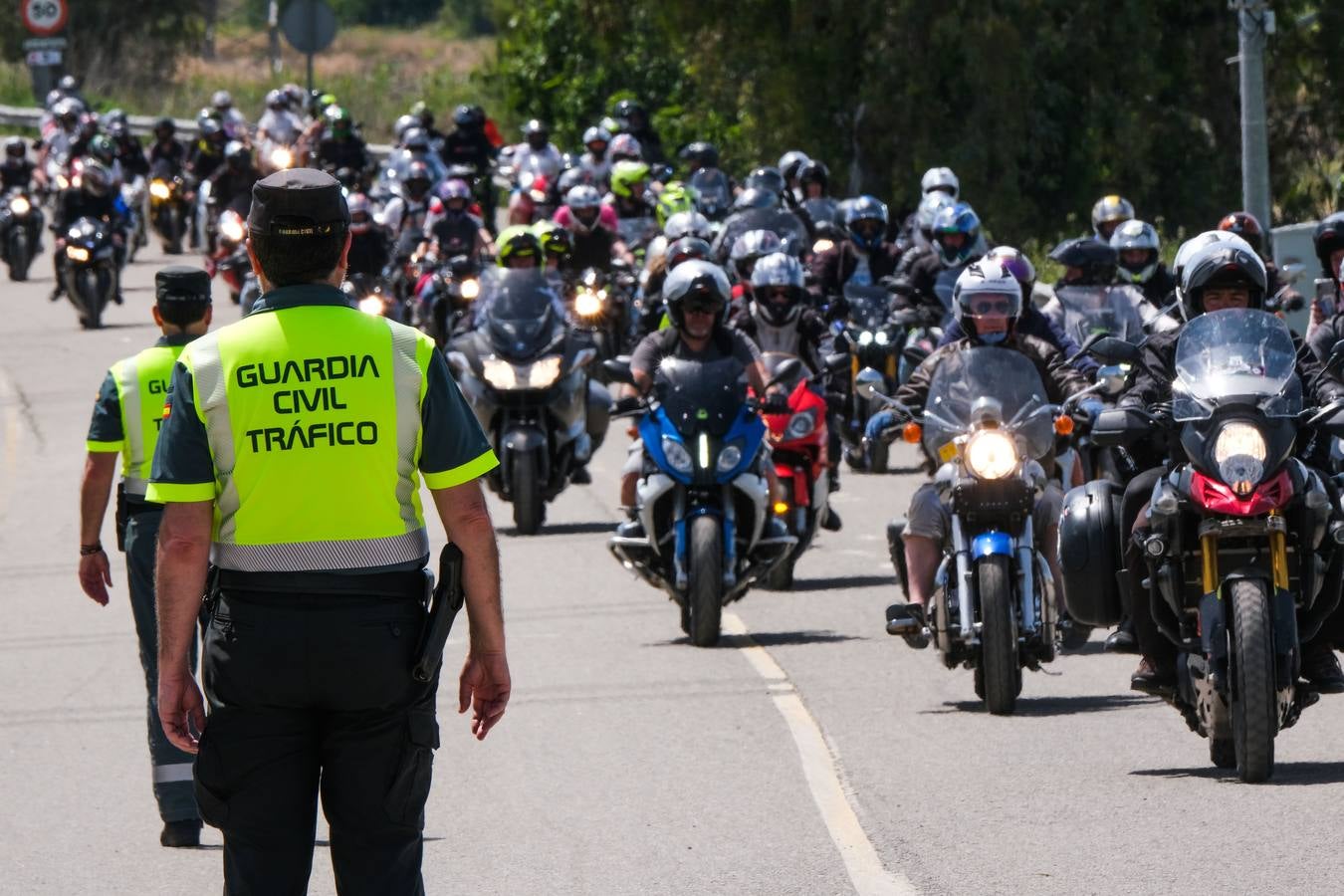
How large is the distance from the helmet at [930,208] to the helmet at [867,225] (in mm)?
309

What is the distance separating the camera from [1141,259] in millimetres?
16438

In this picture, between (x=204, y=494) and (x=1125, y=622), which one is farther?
(x=1125, y=622)

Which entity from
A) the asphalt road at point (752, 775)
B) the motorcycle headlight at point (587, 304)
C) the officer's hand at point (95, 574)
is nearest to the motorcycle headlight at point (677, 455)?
the asphalt road at point (752, 775)

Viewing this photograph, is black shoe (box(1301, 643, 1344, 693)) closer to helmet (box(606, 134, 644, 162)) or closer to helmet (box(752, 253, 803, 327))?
helmet (box(752, 253, 803, 327))

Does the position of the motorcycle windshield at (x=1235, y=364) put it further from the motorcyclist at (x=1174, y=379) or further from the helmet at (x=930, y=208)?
the helmet at (x=930, y=208)

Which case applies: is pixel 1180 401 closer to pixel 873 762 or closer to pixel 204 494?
pixel 873 762

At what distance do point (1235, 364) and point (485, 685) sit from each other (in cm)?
380

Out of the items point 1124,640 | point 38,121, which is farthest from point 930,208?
point 38,121

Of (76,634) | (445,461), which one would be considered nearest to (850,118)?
(76,634)

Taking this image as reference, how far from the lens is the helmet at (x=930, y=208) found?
2012 centimetres

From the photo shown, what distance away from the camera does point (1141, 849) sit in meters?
8.06

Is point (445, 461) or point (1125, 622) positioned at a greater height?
point (445, 461)

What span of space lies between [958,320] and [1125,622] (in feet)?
7.89

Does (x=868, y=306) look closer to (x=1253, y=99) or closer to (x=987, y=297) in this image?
(x=1253, y=99)
